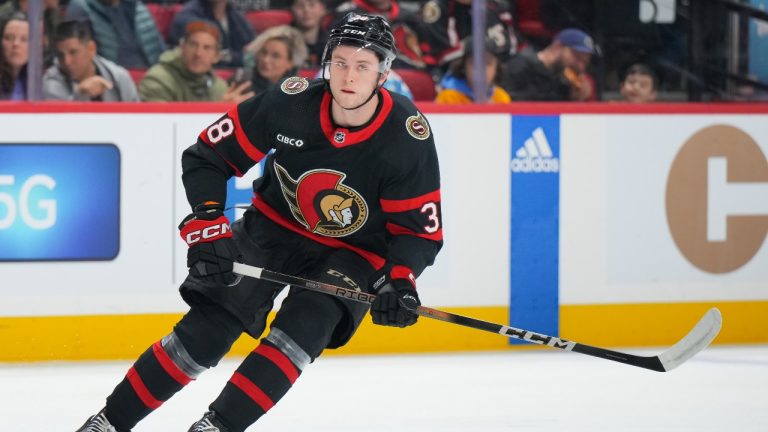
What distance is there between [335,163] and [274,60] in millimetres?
1907

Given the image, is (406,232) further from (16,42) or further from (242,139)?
(16,42)

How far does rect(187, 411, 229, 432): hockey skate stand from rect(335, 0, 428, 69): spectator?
238cm

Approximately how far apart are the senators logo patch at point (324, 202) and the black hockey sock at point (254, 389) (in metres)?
0.38

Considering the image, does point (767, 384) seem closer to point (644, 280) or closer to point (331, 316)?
point (644, 280)

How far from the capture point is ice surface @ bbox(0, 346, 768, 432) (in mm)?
3689

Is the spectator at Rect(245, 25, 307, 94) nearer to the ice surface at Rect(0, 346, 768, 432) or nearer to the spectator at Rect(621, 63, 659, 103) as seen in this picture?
the ice surface at Rect(0, 346, 768, 432)

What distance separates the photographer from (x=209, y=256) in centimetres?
283

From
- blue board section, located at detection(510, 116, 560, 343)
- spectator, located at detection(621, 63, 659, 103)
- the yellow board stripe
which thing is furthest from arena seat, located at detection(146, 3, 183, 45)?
spectator, located at detection(621, 63, 659, 103)

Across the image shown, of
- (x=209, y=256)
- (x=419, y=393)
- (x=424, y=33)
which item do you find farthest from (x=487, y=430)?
(x=424, y=33)

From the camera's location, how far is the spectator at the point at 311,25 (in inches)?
188

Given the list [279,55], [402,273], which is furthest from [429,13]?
[402,273]

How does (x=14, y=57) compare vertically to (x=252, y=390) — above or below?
above

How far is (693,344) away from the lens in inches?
131

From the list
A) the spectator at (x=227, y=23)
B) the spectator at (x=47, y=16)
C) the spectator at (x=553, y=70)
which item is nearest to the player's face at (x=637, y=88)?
the spectator at (x=553, y=70)
